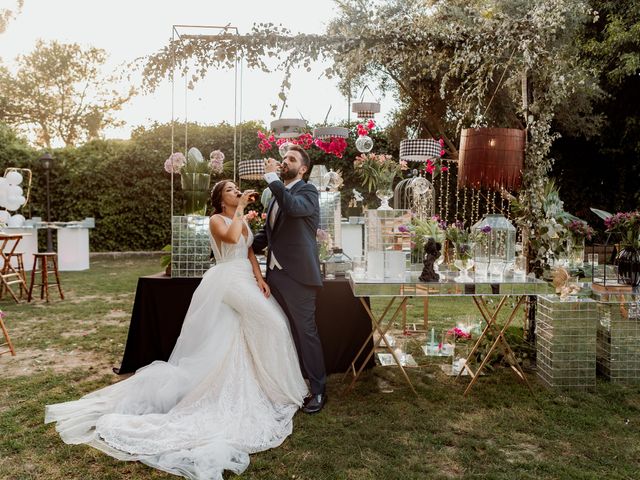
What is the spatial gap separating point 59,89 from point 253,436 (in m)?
23.2

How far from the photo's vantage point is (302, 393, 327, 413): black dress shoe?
11.2ft

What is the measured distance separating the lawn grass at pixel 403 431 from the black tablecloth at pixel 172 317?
302mm

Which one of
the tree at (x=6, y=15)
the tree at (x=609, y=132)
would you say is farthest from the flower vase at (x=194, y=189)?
the tree at (x=6, y=15)

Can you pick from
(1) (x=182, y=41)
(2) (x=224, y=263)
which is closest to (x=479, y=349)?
(2) (x=224, y=263)

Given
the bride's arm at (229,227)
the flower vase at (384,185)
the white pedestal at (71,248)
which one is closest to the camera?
the bride's arm at (229,227)

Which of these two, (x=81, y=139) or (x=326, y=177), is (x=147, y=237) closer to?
(x=326, y=177)

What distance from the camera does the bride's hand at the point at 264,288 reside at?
3512 millimetres

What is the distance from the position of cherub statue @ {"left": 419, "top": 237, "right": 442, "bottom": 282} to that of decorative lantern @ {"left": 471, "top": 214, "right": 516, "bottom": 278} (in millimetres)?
360

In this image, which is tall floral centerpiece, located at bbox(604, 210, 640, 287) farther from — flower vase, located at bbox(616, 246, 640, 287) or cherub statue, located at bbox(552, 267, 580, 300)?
cherub statue, located at bbox(552, 267, 580, 300)

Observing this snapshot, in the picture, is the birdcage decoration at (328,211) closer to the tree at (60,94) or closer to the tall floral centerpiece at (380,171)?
the tall floral centerpiece at (380,171)

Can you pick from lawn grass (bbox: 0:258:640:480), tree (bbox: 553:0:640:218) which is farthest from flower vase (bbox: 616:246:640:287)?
tree (bbox: 553:0:640:218)

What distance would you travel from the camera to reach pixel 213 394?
3.18m

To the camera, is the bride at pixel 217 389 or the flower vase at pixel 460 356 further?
the flower vase at pixel 460 356

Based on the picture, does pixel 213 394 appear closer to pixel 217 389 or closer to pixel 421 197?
pixel 217 389
